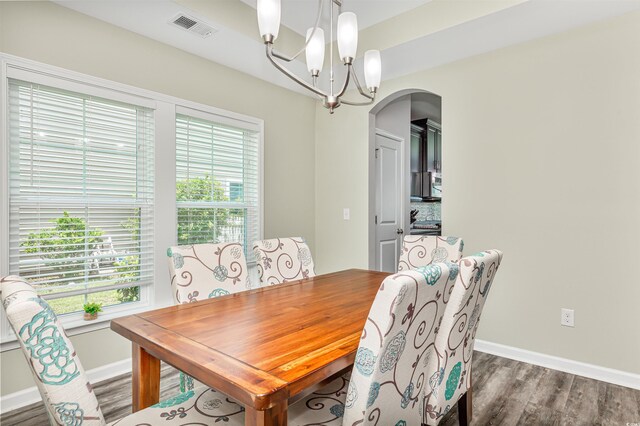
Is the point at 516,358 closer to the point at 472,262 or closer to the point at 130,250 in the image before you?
the point at 472,262

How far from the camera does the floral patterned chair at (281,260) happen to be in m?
2.30

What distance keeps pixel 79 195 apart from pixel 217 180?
1.07 meters

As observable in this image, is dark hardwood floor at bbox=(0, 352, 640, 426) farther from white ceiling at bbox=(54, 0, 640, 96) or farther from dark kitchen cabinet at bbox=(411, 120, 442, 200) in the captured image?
dark kitchen cabinet at bbox=(411, 120, 442, 200)

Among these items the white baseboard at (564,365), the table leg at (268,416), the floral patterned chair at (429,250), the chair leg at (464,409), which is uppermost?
the floral patterned chair at (429,250)

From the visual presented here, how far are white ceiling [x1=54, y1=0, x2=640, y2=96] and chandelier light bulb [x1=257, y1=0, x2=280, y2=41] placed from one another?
3.63 ft

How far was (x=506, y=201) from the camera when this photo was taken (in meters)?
2.78

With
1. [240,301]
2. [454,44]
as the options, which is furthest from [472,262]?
[454,44]

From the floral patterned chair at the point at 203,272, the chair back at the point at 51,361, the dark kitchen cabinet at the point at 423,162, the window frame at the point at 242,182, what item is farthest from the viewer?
the dark kitchen cabinet at the point at 423,162

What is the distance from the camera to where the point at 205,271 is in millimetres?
1936

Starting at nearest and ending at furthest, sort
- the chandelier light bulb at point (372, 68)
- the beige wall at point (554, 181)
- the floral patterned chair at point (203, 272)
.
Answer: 1. the floral patterned chair at point (203, 272)
2. the chandelier light bulb at point (372, 68)
3. the beige wall at point (554, 181)

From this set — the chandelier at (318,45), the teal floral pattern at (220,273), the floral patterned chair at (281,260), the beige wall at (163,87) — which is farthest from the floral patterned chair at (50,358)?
the beige wall at (163,87)

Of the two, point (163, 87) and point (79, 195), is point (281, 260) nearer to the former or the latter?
point (79, 195)

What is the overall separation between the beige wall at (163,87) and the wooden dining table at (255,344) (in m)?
1.29

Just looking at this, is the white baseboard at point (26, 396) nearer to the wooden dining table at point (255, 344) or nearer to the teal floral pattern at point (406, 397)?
the wooden dining table at point (255, 344)
